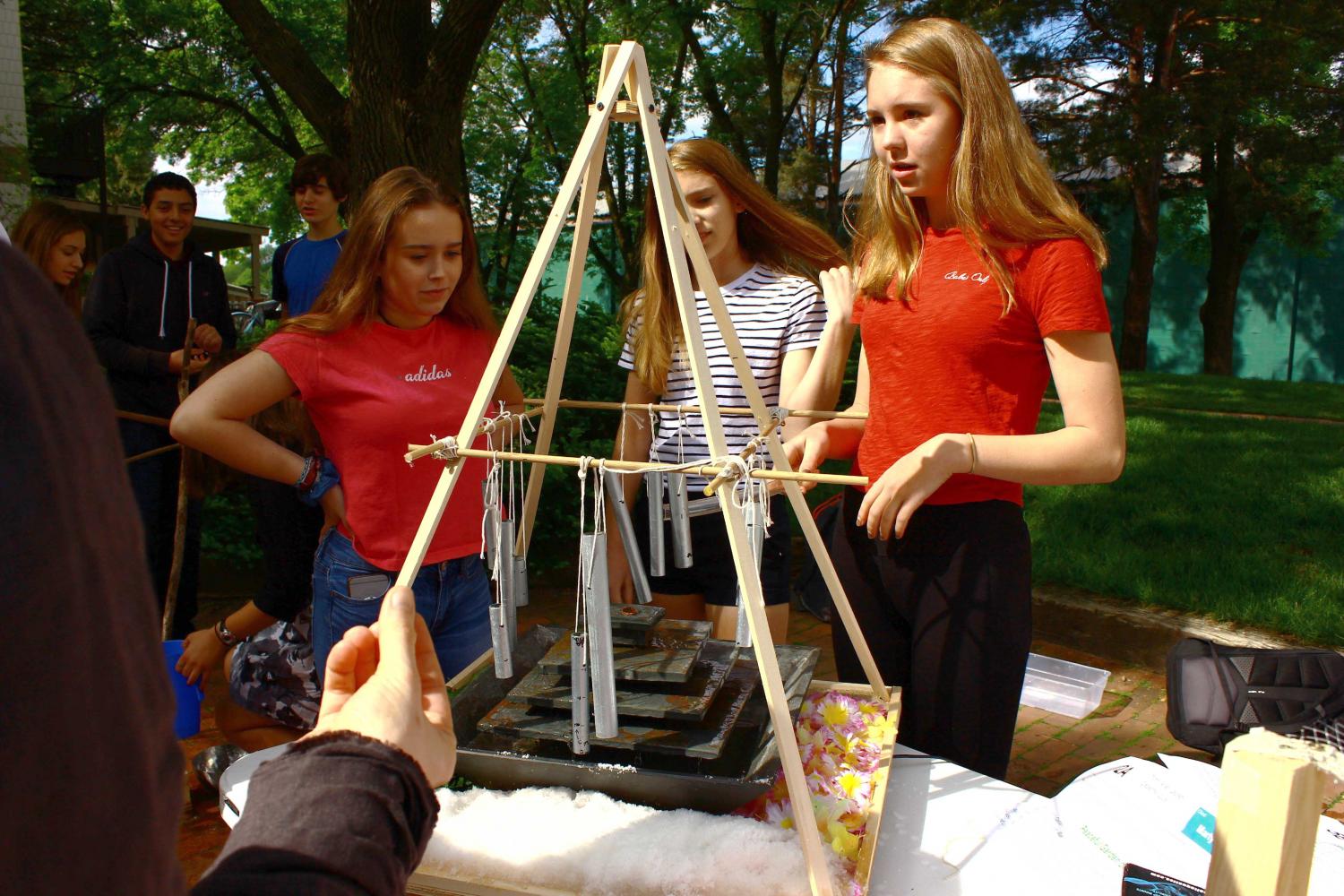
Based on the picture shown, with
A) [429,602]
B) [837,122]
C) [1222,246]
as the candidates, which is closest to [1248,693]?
[429,602]

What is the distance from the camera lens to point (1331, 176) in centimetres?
1114

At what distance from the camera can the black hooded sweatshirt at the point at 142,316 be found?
345 cm

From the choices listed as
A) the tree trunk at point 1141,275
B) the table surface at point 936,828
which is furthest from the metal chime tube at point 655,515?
the tree trunk at point 1141,275

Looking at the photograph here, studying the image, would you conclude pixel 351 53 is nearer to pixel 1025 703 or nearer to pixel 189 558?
pixel 189 558

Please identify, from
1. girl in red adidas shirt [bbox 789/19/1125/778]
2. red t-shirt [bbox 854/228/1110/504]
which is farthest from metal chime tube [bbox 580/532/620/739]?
red t-shirt [bbox 854/228/1110/504]

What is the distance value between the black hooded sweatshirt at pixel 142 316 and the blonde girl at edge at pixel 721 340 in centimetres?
204

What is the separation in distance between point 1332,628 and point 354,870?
4.00 m

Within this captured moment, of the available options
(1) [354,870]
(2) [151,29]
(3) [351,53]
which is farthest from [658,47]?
(1) [354,870]

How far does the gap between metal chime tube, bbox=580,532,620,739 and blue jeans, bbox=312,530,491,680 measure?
0.81m

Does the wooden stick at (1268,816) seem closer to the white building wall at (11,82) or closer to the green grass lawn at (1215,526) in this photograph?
A: the green grass lawn at (1215,526)

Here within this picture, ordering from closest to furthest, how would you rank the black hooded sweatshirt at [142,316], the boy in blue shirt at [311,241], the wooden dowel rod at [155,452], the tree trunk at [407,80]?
the wooden dowel rod at [155,452], the black hooded sweatshirt at [142,316], the boy in blue shirt at [311,241], the tree trunk at [407,80]

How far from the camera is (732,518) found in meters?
1.18

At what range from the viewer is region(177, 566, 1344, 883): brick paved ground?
2.87 m

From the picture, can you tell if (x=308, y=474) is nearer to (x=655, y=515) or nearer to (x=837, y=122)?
(x=655, y=515)
